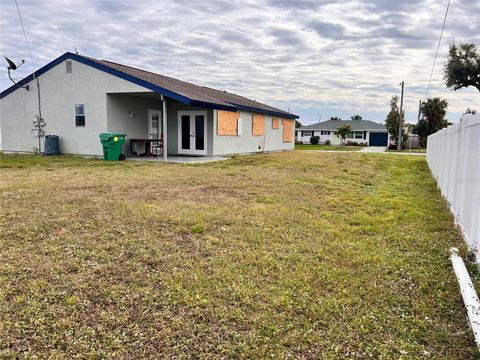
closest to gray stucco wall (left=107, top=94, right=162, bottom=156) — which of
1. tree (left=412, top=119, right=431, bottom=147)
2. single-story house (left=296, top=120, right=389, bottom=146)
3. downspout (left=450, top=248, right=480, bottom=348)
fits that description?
downspout (left=450, top=248, right=480, bottom=348)

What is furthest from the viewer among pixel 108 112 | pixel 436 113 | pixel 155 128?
pixel 436 113

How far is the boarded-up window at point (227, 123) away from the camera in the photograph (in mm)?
17188

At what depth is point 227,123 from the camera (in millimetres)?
17922

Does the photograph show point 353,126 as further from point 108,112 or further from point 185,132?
point 108,112

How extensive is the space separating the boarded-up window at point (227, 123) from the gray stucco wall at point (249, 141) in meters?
0.25

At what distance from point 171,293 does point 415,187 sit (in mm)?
8524

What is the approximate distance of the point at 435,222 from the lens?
579 cm

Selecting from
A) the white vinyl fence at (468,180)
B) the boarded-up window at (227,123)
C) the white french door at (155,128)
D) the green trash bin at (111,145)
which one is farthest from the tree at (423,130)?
the white vinyl fence at (468,180)

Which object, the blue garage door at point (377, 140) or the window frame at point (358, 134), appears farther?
the window frame at point (358, 134)

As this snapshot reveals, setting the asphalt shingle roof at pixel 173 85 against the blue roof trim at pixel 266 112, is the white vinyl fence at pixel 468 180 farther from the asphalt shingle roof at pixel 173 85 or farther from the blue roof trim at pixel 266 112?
the blue roof trim at pixel 266 112

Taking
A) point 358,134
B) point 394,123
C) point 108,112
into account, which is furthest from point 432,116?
point 108,112

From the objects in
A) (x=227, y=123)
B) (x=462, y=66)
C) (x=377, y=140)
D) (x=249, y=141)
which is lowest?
(x=249, y=141)

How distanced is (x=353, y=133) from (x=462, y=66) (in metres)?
20.1

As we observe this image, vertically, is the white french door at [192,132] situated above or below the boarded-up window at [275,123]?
below
